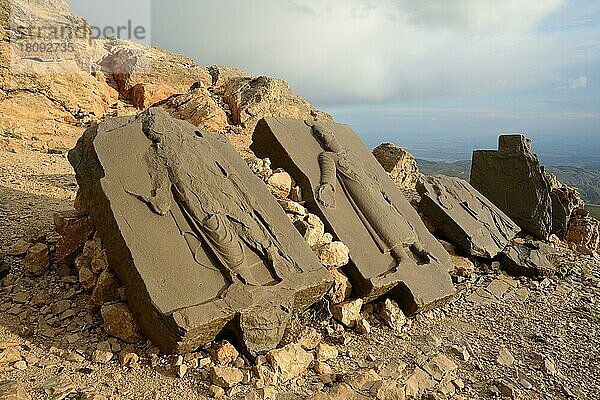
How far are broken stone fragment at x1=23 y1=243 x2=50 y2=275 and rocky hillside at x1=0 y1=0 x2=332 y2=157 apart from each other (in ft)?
18.9

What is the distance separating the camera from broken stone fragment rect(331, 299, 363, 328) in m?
3.99

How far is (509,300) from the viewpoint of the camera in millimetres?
4957

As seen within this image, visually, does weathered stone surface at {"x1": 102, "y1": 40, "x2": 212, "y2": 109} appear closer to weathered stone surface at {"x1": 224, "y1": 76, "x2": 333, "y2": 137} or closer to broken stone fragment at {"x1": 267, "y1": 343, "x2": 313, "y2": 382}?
weathered stone surface at {"x1": 224, "y1": 76, "x2": 333, "y2": 137}

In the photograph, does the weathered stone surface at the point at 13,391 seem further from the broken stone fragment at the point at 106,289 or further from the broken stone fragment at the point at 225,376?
the broken stone fragment at the point at 225,376

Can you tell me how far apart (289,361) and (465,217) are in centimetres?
Answer: 372

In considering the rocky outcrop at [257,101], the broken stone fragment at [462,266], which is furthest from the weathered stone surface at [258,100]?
the broken stone fragment at [462,266]

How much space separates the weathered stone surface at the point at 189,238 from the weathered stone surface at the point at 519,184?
4.85m

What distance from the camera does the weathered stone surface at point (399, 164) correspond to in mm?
9414

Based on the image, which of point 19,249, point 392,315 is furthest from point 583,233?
point 19,249

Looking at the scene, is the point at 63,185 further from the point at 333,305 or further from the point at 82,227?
the point at 333,305

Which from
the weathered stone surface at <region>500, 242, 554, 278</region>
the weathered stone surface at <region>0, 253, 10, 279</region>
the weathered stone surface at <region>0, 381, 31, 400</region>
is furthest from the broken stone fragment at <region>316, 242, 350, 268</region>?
the weathered stone surface at <region>0, 253, 10, 279</region>

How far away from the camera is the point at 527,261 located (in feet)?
18.6

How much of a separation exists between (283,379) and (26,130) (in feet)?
28.6

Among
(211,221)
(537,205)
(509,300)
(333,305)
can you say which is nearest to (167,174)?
(211,221)
